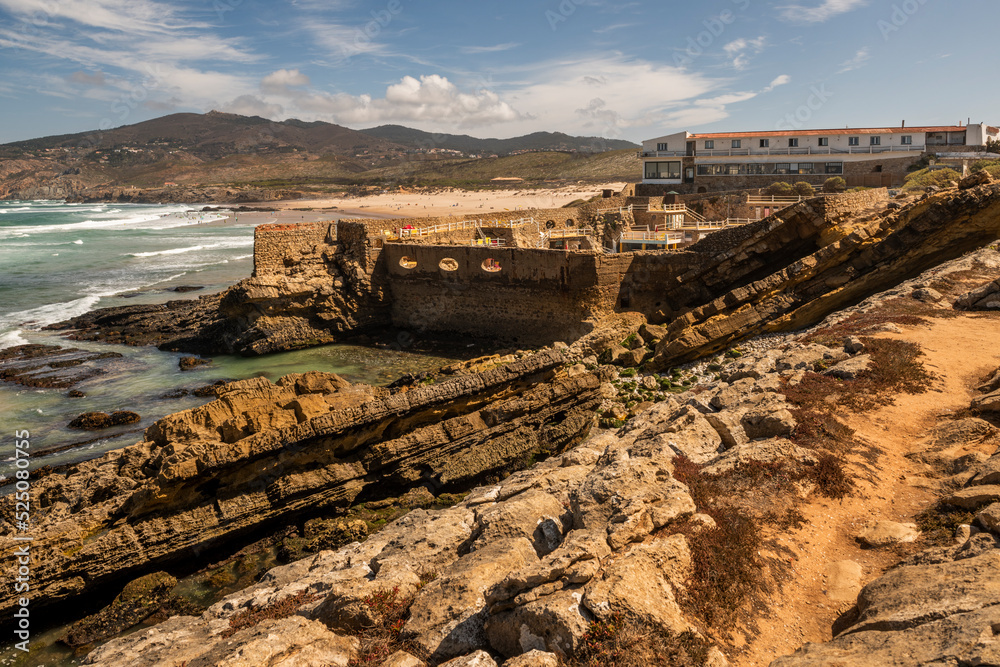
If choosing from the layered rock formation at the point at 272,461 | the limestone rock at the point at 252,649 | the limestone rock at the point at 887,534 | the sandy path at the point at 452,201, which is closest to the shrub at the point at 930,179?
the layered rock formation at the point at 272,461

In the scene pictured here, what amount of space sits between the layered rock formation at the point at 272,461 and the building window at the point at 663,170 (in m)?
35.3

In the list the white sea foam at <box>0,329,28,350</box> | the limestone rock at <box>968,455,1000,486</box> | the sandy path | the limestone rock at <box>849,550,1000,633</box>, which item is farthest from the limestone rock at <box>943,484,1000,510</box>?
the sandy path

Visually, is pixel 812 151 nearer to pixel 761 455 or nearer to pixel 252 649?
pixel 761 455

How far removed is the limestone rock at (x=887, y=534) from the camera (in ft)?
21.4

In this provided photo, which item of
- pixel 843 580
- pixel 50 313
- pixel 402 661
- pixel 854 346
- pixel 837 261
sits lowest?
pixel 402 661

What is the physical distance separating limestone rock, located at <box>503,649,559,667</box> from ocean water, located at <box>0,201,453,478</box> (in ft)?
50.9

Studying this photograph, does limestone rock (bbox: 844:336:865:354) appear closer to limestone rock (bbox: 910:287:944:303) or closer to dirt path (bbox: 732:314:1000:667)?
dirt path (bbox: 732:314:1000:667)

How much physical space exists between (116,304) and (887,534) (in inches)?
1558

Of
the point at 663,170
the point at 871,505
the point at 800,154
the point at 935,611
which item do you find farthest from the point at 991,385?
the point at 663,170

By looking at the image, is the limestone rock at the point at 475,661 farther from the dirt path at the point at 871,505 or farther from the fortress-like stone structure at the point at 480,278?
the fortress-like stone structure at the point at 480,278

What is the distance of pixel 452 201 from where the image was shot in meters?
88.6

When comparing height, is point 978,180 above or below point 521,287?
above

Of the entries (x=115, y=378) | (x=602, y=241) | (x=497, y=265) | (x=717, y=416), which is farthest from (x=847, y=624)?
(x=602, y=241)

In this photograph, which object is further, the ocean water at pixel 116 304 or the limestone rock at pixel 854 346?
the ocean water at pixel 116 304
